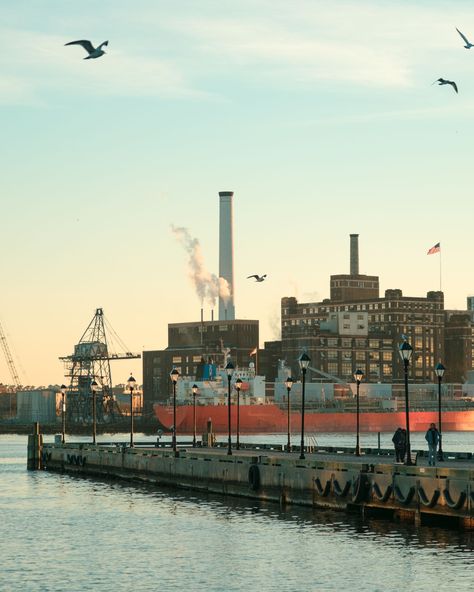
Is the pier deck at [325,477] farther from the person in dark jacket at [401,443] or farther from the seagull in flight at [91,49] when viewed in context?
the seagull in flight at [91,49]

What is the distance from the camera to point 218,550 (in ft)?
173

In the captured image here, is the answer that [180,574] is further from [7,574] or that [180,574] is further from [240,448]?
[240,448]

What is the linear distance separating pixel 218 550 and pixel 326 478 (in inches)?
490

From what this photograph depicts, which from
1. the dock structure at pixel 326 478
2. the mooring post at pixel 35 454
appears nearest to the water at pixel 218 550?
the dock structure at pixel 326 478

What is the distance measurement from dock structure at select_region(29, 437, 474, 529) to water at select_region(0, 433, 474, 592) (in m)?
0.96

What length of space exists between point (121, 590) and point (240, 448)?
2100 inches

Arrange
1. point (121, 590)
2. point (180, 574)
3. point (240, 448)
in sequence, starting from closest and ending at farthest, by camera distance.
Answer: point (121, 590), point (180, 574), point (240, 448)

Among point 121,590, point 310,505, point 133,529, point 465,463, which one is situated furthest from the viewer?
point 465,463

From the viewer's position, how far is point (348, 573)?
153ft

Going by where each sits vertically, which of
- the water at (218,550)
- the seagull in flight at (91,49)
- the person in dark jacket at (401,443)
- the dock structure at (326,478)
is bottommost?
the water at (218,550)

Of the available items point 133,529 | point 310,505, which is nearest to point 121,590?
point 133,529

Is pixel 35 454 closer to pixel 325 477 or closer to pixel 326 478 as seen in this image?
pixel 325 477

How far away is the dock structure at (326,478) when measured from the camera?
55.4 metres

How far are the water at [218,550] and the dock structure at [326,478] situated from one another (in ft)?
3.13
